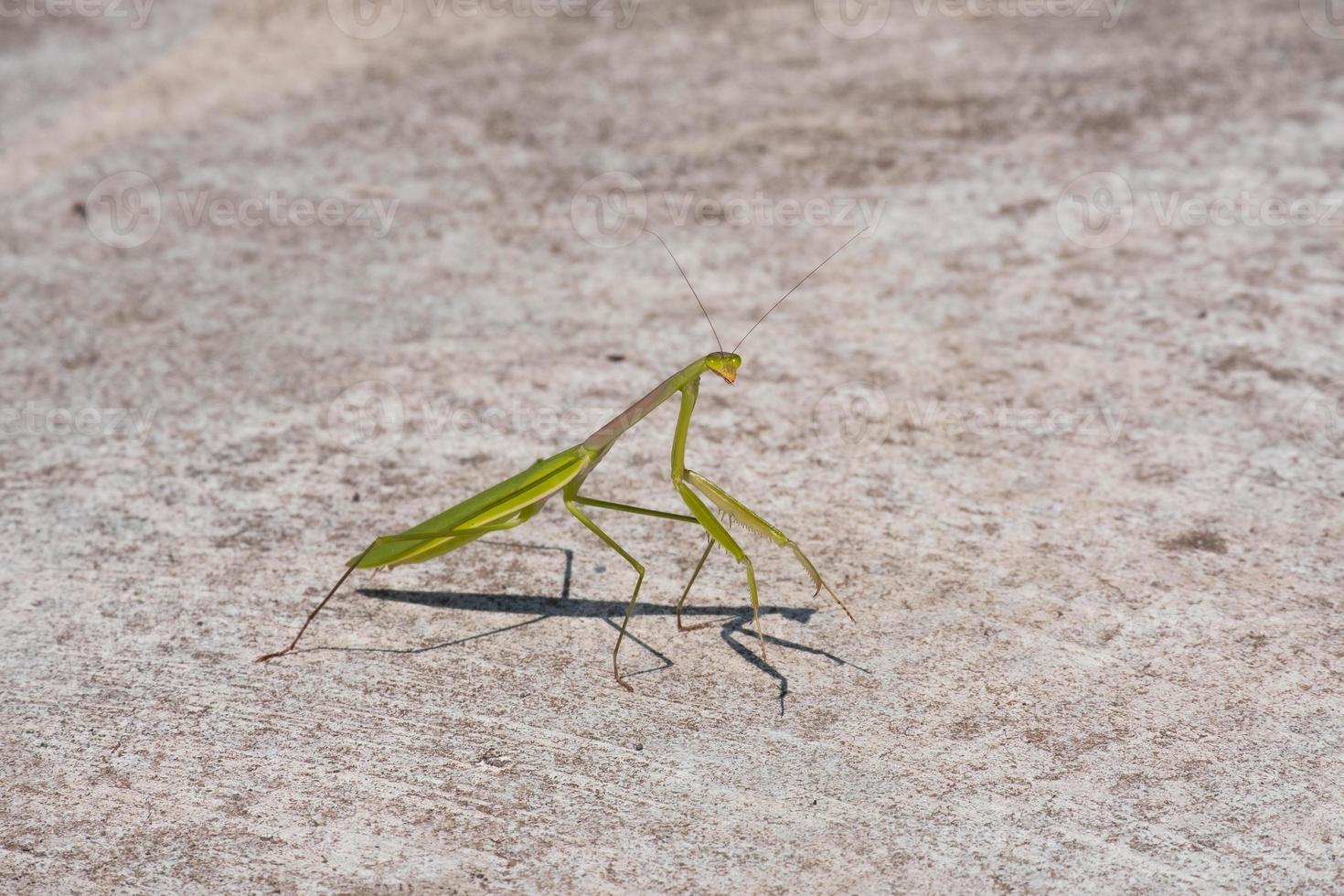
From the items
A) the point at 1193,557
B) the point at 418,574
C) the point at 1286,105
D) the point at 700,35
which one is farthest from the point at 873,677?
the point at 700,35

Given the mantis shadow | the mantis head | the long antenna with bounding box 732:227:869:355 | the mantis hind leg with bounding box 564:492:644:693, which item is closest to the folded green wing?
the mantis hind leg with bounding box 564:492:644:693

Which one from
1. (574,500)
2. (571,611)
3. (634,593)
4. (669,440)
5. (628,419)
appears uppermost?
(628,419)

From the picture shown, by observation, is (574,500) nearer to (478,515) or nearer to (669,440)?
(478,515)

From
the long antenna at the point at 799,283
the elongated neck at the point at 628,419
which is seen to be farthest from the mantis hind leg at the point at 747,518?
the long antenna at the point at 799,283

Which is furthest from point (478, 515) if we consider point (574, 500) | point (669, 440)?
point (669, 440)

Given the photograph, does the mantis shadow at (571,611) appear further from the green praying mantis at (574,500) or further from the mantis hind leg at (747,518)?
the mantis hind leg at (747,518)

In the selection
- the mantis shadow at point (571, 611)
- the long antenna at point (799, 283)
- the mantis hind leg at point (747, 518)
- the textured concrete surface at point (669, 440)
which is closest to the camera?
the textured concrete surface at point (669, 440)
